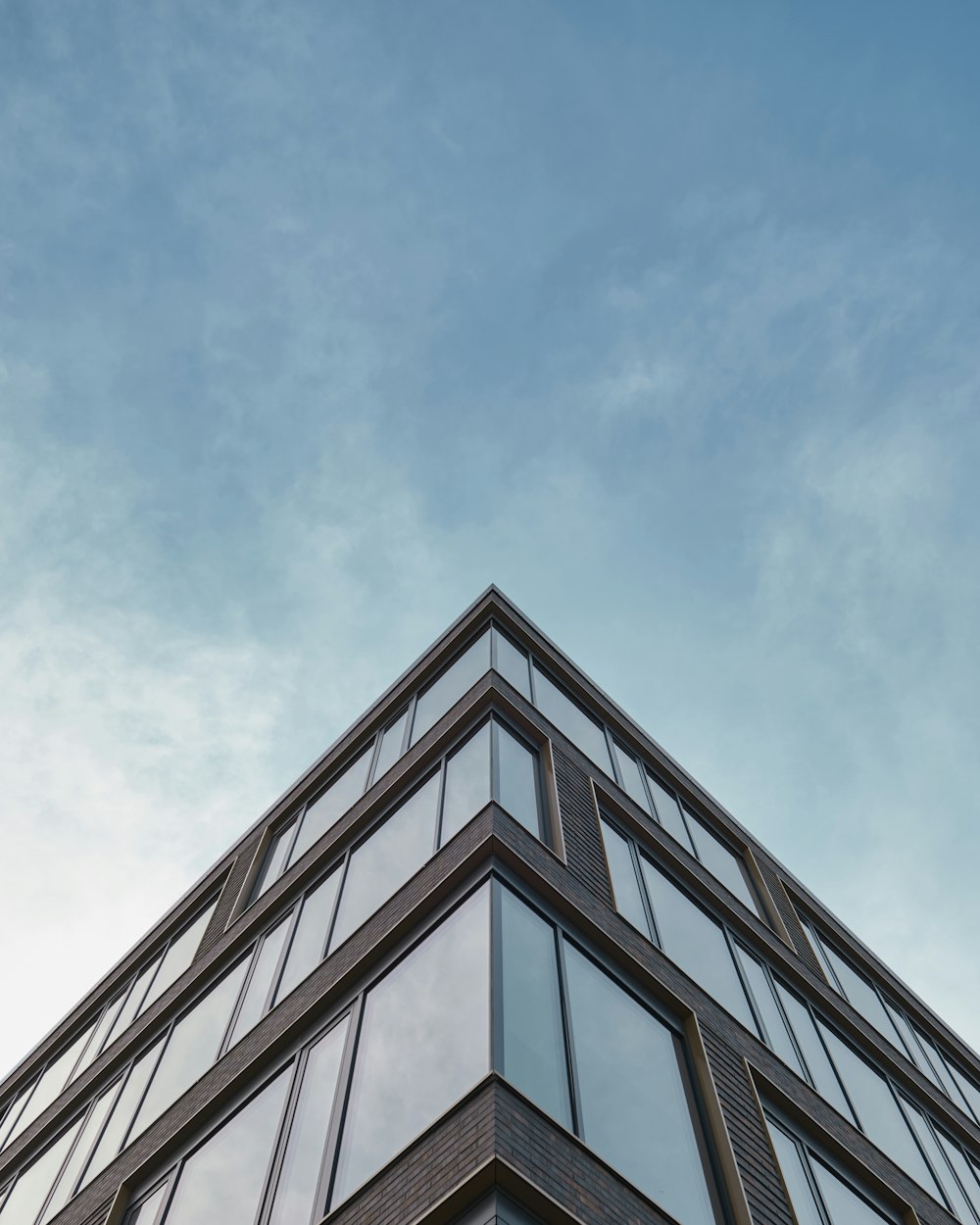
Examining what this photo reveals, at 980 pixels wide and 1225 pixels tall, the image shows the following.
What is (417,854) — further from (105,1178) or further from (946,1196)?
(946,1196)

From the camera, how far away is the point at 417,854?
12273mm

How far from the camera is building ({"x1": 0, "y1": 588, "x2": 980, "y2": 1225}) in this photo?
7.84m

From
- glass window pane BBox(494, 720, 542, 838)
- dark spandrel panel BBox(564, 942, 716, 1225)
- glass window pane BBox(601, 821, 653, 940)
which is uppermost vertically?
glass window pane BBox(494, 720, 542, 838)

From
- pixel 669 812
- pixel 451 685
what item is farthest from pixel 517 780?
pixel 669 812

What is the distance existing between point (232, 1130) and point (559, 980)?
4.02m

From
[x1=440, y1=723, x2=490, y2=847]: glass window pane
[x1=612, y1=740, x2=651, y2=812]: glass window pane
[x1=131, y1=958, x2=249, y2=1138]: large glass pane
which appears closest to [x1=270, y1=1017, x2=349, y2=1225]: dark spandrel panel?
[x1=440, y1=723, x2=490, y2=847]: glass window pane

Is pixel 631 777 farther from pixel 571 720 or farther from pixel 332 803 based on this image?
pixel 332 803

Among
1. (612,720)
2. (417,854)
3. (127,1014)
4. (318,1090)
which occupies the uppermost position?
(612,720)

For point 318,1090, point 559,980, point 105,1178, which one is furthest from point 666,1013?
point 105,1178

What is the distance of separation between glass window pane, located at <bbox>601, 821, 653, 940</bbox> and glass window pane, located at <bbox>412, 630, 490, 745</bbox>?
3.17 metres

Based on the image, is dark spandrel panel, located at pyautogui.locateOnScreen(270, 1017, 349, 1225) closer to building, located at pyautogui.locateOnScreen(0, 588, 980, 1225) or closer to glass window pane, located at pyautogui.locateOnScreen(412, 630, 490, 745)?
building, located at pyautogui.locateOnScreen(0, 588, 980, 1225)

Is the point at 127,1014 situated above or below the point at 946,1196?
above

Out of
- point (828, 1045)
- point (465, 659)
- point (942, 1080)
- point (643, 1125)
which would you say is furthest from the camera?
point (942, 1080)

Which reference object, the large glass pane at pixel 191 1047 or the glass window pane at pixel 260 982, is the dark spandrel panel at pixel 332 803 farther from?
the large glass pane at pixel 191 1047
